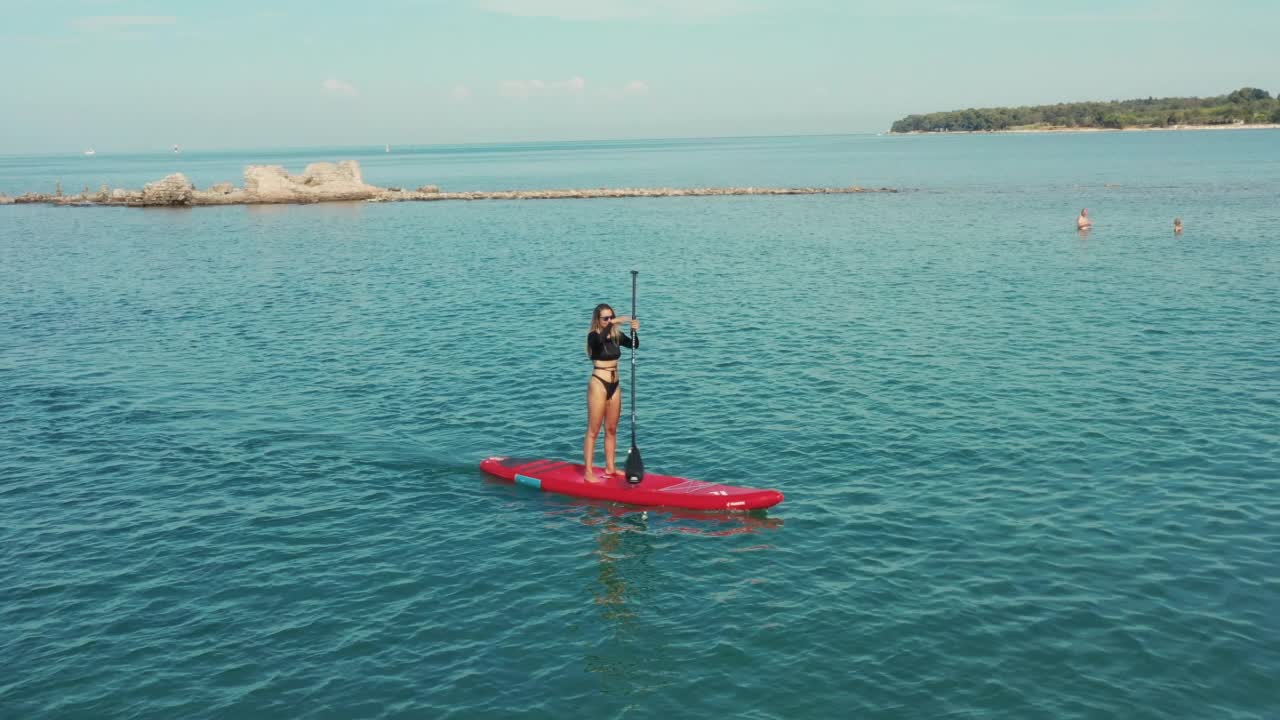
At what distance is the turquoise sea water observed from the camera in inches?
448

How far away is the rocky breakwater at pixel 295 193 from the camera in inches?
3693

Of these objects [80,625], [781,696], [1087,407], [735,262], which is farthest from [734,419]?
[735,262]

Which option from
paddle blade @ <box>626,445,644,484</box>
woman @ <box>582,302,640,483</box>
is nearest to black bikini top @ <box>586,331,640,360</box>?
woman @ <box>582,302,640,483</box>

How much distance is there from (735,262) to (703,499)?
34.5 meters

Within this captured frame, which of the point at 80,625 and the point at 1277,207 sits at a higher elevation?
the point at 1277,207

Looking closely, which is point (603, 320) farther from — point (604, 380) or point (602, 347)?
point (604, 380)

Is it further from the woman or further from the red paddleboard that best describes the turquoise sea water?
the woman

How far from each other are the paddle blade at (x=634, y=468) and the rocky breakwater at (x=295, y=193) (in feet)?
275

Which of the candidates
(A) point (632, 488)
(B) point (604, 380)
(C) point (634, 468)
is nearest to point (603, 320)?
(B) point (604, 380)

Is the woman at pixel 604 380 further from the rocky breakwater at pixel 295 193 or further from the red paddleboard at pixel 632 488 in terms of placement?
the rocky breakwater at pixel 295 193

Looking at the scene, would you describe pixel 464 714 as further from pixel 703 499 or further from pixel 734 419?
pixel 734 419

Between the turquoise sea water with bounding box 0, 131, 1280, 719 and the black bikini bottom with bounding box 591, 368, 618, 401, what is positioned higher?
the black bikini bottom with bounding box 591, 368, 618, 401

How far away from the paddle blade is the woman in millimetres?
597

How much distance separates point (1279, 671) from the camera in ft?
36.1
